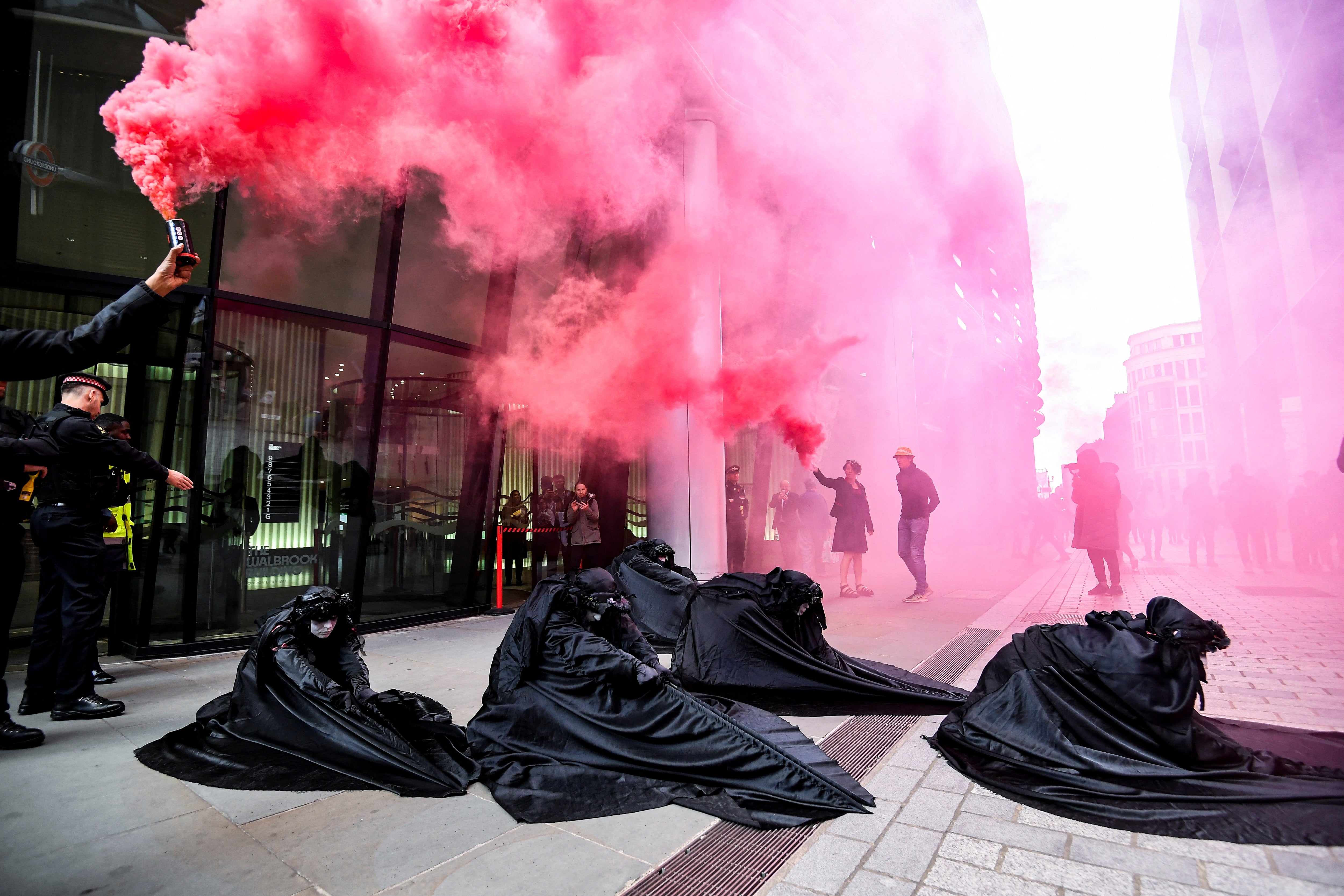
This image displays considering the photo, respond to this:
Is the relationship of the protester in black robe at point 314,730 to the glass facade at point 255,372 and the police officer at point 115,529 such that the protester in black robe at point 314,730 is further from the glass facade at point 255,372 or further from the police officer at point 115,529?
the glass facade at point 255,372

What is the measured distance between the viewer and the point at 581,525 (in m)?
8.12

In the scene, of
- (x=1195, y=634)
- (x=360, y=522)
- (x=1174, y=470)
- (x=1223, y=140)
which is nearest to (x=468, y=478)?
(x=360, y=522)

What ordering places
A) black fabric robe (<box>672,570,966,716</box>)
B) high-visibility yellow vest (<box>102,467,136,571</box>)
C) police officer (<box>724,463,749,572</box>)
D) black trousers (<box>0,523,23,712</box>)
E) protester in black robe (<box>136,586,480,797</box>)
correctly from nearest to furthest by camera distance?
1. protester in black robe (<box>136,586,480,797</box>)
2. black trousers (<box>0,523,23,712</box>)
3. black fabric robe (<box>672,570,966,716</box>)
4. high-visibility yellow vest (<box>102,467,136,571</box>)
5. police officer (<box>724,463,749,572</box>)

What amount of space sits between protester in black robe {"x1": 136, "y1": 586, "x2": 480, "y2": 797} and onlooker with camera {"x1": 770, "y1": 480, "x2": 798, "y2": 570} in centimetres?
843

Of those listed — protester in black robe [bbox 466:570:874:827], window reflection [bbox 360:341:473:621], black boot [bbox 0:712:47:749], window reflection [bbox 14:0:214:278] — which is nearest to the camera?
protester in black robe [bbox 466:570:874:827]

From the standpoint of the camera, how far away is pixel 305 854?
2205 millimetres

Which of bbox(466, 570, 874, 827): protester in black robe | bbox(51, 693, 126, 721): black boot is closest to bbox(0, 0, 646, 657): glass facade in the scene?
bbox(51, 693, 126, 721): black boot

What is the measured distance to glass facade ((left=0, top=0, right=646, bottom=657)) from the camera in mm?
5414

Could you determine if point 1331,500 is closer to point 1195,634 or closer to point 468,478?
point 1195,634

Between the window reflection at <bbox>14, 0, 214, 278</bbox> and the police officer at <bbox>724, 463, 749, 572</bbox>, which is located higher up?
the window reflection at <bbox>14, 0, 214, 278</bbox>

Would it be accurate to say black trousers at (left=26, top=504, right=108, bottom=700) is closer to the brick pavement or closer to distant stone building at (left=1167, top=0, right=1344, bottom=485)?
the brick pavement

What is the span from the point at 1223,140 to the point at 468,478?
475 inches

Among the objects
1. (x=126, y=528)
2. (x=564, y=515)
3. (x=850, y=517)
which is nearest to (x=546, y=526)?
(x=564, y=515)

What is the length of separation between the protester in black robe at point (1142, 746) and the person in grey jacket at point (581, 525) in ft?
18.0
